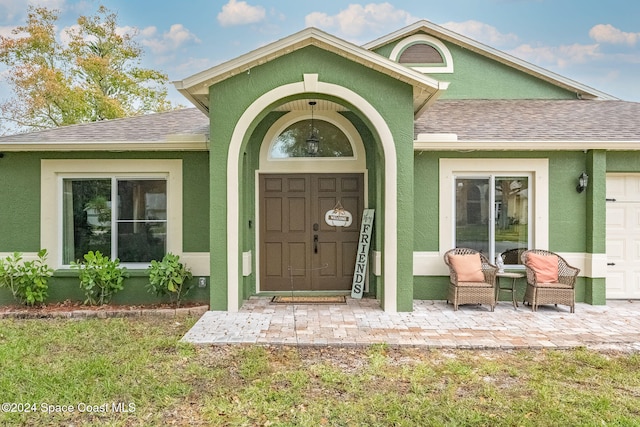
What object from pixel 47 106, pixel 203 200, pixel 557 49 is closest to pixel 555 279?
pixel 203 200

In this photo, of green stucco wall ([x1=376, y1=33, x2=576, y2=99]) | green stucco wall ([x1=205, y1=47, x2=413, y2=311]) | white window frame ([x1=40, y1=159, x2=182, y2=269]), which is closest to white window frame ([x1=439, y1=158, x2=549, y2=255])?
green stucco wall ([x1=205, y1=47, x2=413, y2=311])

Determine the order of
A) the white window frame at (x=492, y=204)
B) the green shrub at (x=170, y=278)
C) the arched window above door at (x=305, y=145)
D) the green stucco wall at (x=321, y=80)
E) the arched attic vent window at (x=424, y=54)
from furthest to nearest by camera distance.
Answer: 1. the arched attic vent window at (x=424, y=54)
2. the arched window above door at (x=305, y=145)
3. the white window frame at (x=492, y=204)
4. the green shrub at (x=170, y=278)
5. the green stucco wall at (x=321, y=80)

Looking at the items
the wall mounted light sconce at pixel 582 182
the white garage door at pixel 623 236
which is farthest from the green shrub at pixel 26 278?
the white garage door at pixel 623 236

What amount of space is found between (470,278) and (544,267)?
49.1 inches

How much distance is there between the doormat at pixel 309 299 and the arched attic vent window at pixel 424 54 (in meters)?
5.68

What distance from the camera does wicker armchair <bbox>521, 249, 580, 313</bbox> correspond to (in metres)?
6.77

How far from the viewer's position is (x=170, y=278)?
690 centimetres

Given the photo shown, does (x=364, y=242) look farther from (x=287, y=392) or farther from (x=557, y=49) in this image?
(x=557, y=49)

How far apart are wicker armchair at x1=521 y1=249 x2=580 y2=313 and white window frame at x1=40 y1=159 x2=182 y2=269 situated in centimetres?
599

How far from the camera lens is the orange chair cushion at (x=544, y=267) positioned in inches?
274

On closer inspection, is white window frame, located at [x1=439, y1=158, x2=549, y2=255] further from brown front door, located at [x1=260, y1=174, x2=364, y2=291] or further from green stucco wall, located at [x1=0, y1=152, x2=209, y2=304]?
green stucco wall, located at [x1=0, y1=152, x2=209, y2=304]

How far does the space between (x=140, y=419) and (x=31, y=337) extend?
3.16 m

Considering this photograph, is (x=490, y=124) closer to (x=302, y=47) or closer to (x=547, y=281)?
(x=547, y=281)

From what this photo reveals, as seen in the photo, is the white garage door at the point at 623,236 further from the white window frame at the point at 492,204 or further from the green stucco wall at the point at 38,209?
the green stucco wall at the point at 38,209
